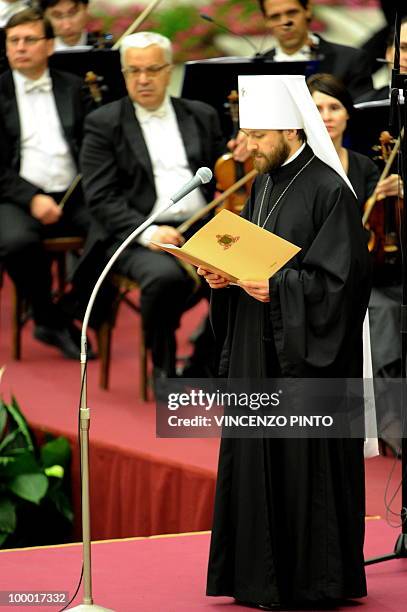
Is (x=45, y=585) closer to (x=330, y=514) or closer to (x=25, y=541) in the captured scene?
(x=330, y=514)

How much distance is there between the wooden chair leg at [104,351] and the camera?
720 centimetres

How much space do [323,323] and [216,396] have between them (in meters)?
2.16

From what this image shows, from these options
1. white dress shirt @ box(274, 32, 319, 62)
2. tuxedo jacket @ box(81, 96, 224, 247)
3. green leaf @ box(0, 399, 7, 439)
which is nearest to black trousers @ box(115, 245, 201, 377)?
tuxedo jacket @ box(81, 96, 224, 247)

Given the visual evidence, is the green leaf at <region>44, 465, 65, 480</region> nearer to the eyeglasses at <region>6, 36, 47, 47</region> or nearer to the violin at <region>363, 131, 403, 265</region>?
the violin at <region>363, 131, 403, 265</region>

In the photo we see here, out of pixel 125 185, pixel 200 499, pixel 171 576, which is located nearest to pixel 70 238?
pixel 125 185

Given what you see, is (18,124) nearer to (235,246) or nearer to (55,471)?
(55,471)

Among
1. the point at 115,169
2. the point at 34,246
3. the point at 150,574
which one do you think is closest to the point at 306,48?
the point at 115,169

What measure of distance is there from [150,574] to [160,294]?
2062mm

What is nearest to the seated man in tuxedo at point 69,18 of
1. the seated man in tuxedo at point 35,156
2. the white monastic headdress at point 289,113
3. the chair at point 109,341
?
the seated man in tuxedo at point 35,156

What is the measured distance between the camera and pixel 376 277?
21.1ft

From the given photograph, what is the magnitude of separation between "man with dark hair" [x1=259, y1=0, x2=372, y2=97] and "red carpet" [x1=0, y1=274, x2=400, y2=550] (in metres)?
1.93

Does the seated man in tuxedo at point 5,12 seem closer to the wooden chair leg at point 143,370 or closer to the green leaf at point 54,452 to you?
the wooden chair leg at point 143,370

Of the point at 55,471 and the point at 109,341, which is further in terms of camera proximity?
the point at 109,341

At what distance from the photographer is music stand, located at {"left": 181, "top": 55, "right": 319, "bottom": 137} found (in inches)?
258
